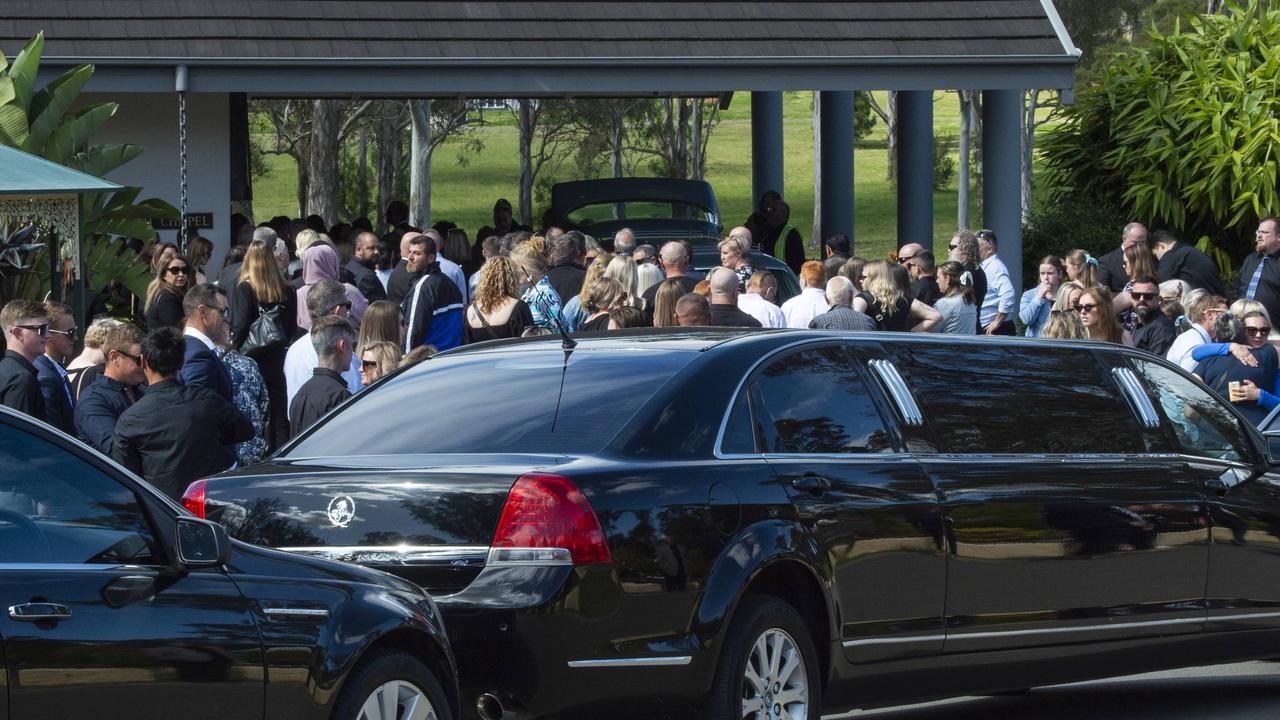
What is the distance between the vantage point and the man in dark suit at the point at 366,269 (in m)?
14.7

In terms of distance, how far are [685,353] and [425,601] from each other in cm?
155

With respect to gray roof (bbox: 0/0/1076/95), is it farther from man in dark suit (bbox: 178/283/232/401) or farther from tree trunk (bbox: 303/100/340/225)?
tree trunk (bbox: 303/100/340/225)

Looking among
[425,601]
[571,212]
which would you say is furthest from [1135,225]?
[425,601]

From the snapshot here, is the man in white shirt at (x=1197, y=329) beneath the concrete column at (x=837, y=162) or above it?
beneath

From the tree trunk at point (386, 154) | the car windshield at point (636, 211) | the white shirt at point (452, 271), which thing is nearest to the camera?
the white shirt at point (452, 271)

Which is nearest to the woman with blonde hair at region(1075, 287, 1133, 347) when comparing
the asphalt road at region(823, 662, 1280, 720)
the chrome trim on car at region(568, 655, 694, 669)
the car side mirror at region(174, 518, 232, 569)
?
the asphalt road at region(823, 662, 1280, 720)

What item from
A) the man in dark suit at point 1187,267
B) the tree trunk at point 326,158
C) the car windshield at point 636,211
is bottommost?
the man in dark suit at point 1187,267

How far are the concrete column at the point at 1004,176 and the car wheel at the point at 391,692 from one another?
1441cm

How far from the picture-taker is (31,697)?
4.28m

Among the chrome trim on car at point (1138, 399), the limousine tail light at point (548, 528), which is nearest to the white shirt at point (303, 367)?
the chrome trim on car at point (1138, 399)

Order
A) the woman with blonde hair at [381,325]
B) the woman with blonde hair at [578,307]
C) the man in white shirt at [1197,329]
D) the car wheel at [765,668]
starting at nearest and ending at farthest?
1. the car wheel at [765,668]
2. the woman with blonde hair at [381,325]
3. the man in white shirt at [1197,329]
4. the woman with blonde hair at [578,307]

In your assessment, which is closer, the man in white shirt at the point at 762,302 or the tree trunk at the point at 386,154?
the man in white shirt at the point at 762,302

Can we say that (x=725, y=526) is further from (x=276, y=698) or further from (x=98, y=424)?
(x=98, y=424)

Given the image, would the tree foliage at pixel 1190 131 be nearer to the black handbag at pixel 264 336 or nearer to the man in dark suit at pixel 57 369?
the black handbag at pixel 264 336
